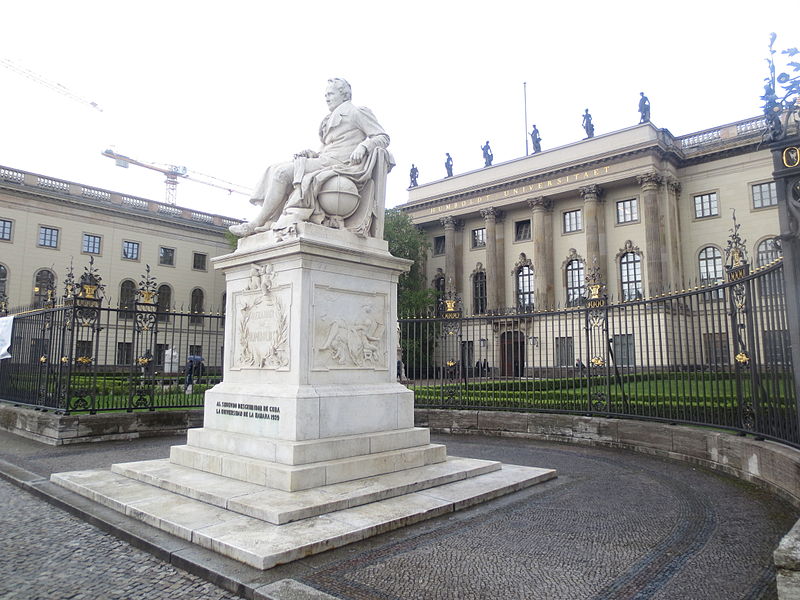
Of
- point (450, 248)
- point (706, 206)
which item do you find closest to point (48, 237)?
point (450, 248)

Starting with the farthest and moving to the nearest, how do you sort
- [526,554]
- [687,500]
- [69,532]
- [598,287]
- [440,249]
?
[440,249] → [598,287] → [687,500] → [69,532] → [526,554]

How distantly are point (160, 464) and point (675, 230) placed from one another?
41295mm

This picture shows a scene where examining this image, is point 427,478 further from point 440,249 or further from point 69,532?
point 440,249

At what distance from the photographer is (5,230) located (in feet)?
135

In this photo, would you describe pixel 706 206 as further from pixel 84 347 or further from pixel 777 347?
pixel 84 347

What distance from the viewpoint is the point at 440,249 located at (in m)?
52.8

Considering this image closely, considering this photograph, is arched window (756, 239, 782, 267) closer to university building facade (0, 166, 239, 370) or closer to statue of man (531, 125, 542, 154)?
statue of man (531, 125, 542, 154)

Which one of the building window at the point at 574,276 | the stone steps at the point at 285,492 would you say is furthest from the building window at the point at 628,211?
the stone steps at the point at 285,492

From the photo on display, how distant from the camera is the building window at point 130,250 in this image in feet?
157

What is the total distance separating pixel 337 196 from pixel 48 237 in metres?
45.1

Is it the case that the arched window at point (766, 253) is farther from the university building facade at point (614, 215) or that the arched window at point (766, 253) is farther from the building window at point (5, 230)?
the building window at point (5, 230)

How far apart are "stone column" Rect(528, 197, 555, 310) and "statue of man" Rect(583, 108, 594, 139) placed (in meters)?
5.79

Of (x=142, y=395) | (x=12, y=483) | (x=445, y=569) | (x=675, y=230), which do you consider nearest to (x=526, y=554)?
(x=445, y=569)

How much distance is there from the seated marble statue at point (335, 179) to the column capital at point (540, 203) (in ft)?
127
